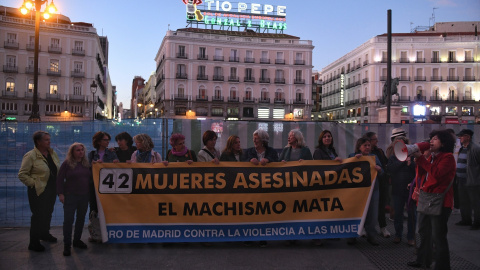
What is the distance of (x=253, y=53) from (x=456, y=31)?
3909cm

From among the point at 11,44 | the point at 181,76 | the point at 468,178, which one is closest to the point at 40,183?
the point at 468,178

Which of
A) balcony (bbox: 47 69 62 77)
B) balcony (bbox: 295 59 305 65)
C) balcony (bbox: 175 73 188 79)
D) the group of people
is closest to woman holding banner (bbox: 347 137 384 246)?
the group of people

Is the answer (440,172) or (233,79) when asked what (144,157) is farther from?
(233,79)

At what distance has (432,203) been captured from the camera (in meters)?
4.80

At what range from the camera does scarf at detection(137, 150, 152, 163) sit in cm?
644

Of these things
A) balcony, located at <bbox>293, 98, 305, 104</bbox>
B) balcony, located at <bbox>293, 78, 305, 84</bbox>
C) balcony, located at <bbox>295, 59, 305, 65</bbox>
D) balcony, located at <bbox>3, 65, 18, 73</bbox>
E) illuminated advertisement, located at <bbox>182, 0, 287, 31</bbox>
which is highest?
illuminated advertisement, located at <bbox>182, 0, 287, 31</bbox>

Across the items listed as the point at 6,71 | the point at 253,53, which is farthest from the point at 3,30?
the point at 253,53

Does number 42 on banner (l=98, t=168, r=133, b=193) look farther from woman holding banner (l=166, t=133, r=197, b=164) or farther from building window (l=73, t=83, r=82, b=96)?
building window (l=73, t=83, r=82, b=96)

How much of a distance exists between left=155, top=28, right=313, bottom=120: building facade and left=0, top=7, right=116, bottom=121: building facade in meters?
11.9

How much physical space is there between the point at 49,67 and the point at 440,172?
62998 millimetres

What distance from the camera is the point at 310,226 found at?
6.04m

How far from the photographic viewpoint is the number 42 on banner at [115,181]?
6023 millimetres

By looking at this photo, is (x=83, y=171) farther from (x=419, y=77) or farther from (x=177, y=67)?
(x=419, y=77)

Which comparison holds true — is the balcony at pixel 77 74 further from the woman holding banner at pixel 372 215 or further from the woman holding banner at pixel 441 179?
the woman holding banner at pixel 441 179
